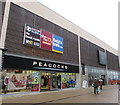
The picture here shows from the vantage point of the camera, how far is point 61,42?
59.7 ft

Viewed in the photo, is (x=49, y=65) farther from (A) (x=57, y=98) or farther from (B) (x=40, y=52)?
(A) (x=57, y=98)

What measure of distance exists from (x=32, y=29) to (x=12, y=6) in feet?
10.3

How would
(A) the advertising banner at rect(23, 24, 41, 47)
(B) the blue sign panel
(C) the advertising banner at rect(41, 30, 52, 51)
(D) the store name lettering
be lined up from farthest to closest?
(B) the blue sign panel
(C) the advertising banner at rect(41, 30, 52, 51)
(D) the store name lettering
(A) the advertising banner at rect(23, 24, 41, 47)

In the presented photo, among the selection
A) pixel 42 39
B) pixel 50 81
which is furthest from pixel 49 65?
pixel 42 39

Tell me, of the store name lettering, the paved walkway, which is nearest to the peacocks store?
the store name lettering

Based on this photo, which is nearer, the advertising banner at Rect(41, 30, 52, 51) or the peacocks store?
the peacocks store

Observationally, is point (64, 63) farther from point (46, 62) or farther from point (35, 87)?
point (35, 87)

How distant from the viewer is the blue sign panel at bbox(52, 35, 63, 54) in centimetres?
1689

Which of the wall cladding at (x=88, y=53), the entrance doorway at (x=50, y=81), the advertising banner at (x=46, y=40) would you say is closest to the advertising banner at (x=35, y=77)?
the entrance doorway at (x=50, y=81)

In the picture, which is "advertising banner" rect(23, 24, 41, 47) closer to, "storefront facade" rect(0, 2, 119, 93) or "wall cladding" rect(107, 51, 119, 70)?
"storefront facade" rect(0, 2, 119, 93)

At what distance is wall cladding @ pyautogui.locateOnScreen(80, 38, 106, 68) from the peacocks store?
186 inches

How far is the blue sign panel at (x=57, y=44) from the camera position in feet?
55.4

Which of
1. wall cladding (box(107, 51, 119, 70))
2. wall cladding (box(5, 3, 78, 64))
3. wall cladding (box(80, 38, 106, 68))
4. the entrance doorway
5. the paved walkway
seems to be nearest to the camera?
the paved walkway

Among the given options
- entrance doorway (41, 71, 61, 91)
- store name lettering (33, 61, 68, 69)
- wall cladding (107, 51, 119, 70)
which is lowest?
entrance doorway (41, 71, 61, 91)
